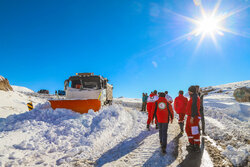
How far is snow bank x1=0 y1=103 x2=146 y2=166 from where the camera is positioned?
389 centimetres

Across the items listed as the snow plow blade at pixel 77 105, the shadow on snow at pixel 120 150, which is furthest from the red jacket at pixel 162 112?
the snow plow blade at pixel 77 105

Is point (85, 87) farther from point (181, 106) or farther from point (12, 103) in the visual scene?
point (12, 103)

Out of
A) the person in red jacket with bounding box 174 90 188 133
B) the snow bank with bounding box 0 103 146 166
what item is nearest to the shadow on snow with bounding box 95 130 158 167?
the snow bank with bounding box 0 103 146 166

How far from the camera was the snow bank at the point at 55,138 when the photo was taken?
12.7 ft

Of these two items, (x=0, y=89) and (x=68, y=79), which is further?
(x=0, y=89)

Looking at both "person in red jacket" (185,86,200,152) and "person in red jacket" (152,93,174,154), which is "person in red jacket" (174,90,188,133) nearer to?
"person in red jacket" (185,86,200,152)

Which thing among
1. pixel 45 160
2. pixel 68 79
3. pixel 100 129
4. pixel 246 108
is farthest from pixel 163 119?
pixel 246 108

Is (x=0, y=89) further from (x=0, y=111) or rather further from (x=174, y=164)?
(x=174, y=164)

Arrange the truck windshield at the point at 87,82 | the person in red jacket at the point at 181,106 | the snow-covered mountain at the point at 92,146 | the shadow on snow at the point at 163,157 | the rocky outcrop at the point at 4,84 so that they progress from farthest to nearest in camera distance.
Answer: the rocky outcrop at the point at 4,84 → the truck windshield at the point at 87,82 → the person in red jacket at the point at 181,106 → the snow-covered mountain at the point at 92,146 → the shadow on snow at the point at 163,157

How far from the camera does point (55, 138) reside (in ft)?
16.6

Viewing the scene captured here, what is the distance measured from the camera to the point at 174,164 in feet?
11.5

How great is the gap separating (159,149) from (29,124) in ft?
19.1

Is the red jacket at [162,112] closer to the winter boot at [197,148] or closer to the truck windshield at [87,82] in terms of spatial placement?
the winter boot at [197,148]

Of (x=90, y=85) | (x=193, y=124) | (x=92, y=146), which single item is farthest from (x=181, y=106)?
(x=90, y=85)
